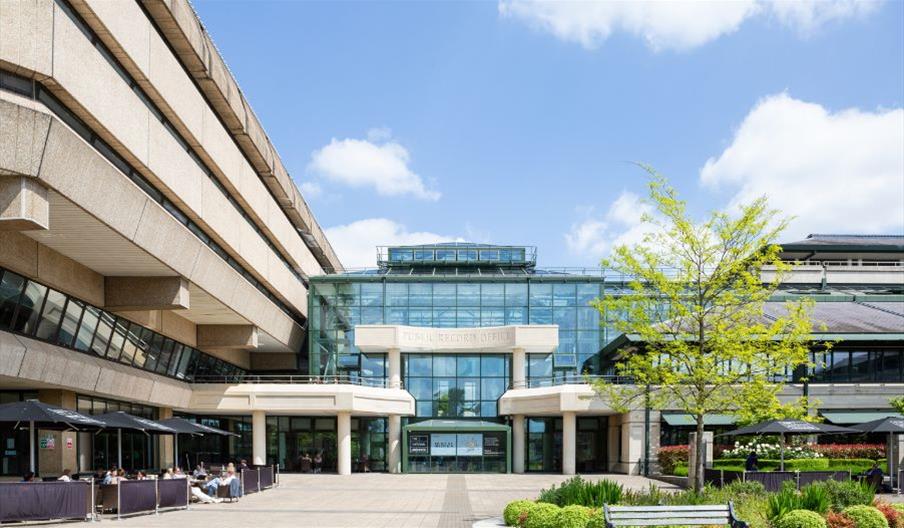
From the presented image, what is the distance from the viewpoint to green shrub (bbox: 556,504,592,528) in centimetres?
1695

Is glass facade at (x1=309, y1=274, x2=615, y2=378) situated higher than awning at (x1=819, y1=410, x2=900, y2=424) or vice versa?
glass facade at (x1=309, y1=274, x2=615, y2=378)

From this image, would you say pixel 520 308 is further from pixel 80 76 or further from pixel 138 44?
pixel 80 76

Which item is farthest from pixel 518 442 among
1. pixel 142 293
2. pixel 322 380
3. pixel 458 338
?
pixel 142 293

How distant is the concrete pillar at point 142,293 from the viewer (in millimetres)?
32531

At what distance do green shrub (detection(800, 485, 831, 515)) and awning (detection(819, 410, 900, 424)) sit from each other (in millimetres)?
27761

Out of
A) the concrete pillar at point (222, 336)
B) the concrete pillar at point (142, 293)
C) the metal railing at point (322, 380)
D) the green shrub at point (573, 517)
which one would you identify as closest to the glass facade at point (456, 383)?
the metal railing at point (322, 380)

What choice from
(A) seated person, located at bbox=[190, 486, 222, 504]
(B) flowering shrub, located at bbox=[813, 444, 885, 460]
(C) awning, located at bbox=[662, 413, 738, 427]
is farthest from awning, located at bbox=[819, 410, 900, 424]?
(A) seated person, located at bbox=[190, 486, 222, 504]

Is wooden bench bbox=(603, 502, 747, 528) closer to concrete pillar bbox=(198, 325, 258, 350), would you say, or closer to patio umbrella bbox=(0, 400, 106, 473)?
patio umbrella bbox=(0, 400, 106, 473)

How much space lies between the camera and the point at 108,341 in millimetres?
34656

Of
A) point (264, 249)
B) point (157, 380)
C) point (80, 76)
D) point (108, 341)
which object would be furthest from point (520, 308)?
point (80, 76)

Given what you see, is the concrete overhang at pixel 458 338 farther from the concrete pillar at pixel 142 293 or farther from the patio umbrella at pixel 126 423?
the patio umbrella at pixel 126 423

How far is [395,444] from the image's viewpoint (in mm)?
51000

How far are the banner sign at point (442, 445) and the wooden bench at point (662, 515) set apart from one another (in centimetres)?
3576

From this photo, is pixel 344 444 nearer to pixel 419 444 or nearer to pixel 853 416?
pixel 419 444
